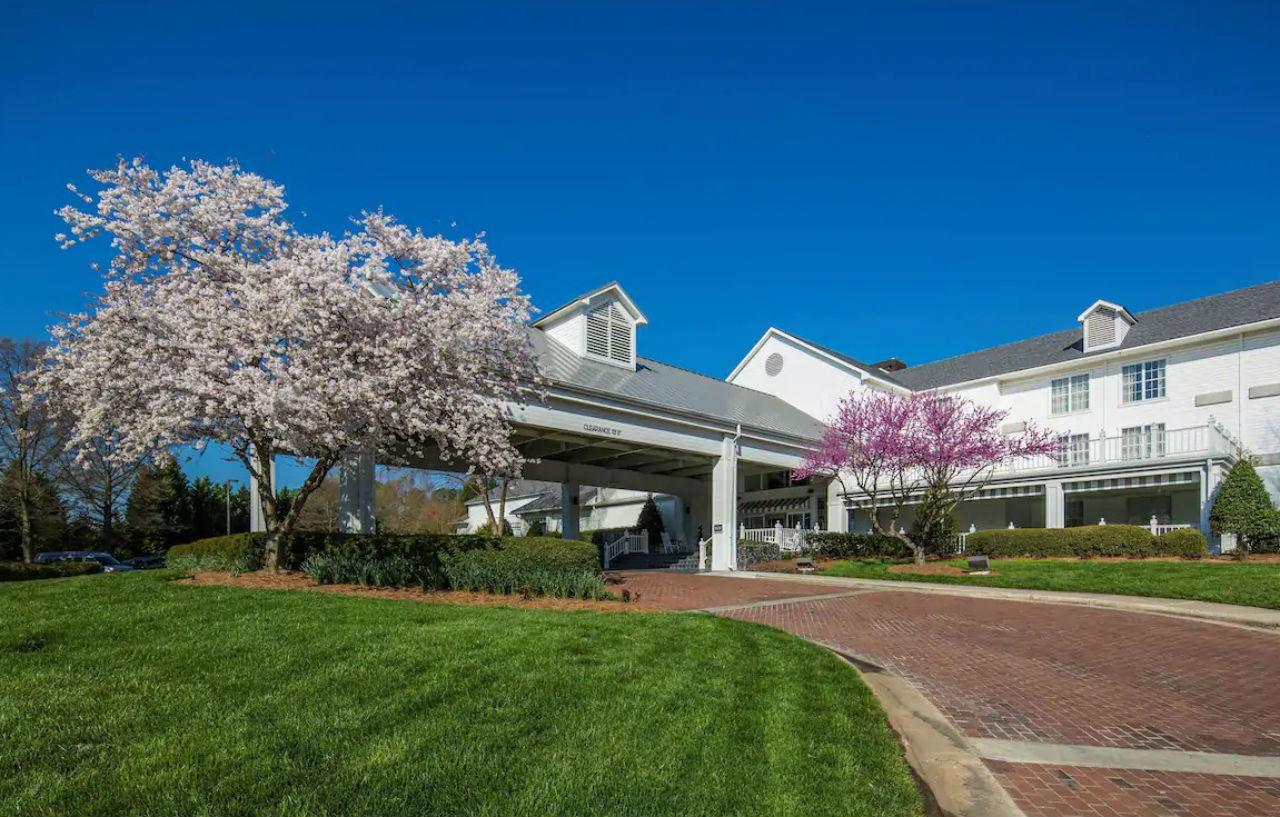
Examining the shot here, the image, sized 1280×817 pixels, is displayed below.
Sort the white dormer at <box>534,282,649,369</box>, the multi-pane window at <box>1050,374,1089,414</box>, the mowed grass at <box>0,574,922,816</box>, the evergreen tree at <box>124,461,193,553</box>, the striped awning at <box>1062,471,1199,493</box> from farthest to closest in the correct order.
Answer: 1. the evergreen tree at <box>124,461,193,553</box>
2. the multi-pane window at <box>1050,374,1089,414</box>
3. the white dormer at <box>534,282,649,369</box>
4. the striped awning at <box>1062,471,1199,493</box>
5. the mowed grass at <box>0,574,922,816</box>

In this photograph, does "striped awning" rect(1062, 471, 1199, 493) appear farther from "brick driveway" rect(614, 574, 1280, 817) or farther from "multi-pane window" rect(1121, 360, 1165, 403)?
"brick driveway" rect(614, 574, 1280, 817)

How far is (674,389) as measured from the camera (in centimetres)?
2611

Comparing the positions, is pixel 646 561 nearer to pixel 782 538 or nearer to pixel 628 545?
pixel 628 545

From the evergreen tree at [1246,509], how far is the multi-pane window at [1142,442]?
2.80m

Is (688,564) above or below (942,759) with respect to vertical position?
below

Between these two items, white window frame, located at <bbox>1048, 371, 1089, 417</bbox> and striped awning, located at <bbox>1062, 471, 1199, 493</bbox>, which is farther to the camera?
white window frame, located at <bbox>1048, 371, 1089, 417</bbox>

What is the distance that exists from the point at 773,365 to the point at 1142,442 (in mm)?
14183

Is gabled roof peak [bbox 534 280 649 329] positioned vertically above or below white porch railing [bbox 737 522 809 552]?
above

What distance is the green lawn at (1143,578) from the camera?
14156 millimetres

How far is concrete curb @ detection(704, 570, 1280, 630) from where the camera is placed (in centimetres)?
1228

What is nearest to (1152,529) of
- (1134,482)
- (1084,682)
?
(1134,482)

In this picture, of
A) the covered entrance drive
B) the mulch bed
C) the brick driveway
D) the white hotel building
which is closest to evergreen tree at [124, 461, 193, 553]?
the covered entrance drive

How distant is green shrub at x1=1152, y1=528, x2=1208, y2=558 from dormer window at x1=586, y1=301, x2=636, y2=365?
1606 centimetres

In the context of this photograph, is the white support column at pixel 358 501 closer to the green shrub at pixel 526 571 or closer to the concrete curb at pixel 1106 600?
the green shrub at pixel 526 571
